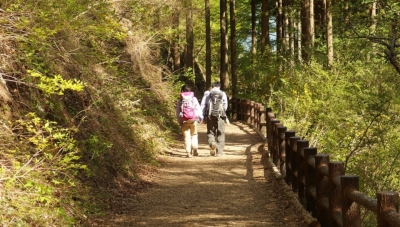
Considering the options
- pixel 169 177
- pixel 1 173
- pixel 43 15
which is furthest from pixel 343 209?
pixel 169 177

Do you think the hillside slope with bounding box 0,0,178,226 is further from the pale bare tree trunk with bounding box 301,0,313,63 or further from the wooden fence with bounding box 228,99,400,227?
the pale bare tree trunk with bounding box 301,0,313,63

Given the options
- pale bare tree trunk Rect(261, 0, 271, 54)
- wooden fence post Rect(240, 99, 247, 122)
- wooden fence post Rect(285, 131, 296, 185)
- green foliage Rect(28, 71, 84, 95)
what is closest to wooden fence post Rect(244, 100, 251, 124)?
wooden fence post Rect(240, 99, 247, 122)

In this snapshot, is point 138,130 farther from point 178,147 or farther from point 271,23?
point 271,23

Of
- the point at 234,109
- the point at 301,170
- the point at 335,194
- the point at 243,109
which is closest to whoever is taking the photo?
the point at 335,194

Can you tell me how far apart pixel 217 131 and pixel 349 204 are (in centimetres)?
969

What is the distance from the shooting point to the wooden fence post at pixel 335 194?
6359 millimetres

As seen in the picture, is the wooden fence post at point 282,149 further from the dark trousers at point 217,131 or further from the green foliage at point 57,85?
the green foliage at point 57,85

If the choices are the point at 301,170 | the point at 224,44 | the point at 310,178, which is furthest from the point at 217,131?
the point at 224,44

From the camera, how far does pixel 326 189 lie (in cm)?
727

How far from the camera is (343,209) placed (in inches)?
234

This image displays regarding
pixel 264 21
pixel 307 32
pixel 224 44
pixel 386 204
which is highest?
pixel 264 21

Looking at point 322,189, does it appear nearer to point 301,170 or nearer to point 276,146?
point 301,170

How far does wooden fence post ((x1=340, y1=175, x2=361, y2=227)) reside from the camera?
5754mm

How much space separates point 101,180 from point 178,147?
807 centimetres
